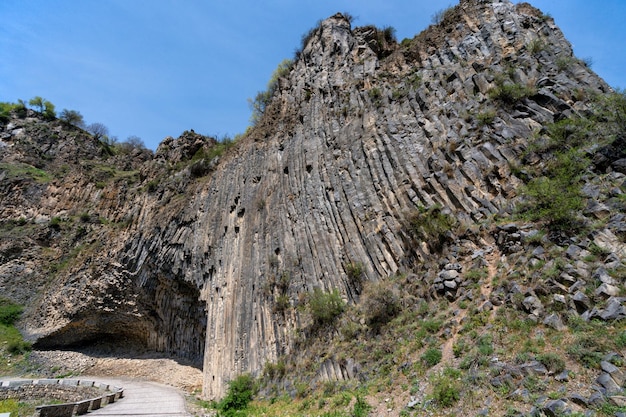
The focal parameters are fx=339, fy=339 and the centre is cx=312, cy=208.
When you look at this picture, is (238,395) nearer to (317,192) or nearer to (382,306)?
(382,306)

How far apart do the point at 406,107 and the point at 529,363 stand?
10814 mm

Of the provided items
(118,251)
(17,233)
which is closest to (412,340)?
(118,251)

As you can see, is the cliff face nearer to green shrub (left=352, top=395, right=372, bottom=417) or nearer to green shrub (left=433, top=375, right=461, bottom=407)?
green shrub (left=433, top=375, right=461, bottom=407)

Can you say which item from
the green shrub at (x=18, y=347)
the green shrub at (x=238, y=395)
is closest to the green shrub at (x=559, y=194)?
the green shrub at (x=238, y=395)

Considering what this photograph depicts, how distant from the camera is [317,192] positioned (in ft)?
51.1

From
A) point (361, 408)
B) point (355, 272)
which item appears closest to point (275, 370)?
point (355, 272)

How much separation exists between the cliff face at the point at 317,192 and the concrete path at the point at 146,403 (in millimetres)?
2110

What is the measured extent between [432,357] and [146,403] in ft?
43.2

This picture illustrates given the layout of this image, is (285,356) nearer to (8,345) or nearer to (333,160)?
(333,160)

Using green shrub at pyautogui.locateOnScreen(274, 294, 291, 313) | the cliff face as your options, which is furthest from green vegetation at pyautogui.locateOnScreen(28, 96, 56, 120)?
green shrub at pyautogui.locateOnScreen(274, 294, 291, 313)

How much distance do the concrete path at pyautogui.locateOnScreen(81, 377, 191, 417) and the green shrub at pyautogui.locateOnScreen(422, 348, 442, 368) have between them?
8949 mm

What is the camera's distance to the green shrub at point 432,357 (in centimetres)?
777

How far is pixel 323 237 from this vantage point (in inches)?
556

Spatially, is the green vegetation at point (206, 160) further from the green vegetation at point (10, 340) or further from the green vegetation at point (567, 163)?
the green vegetation at point (567, 163)
